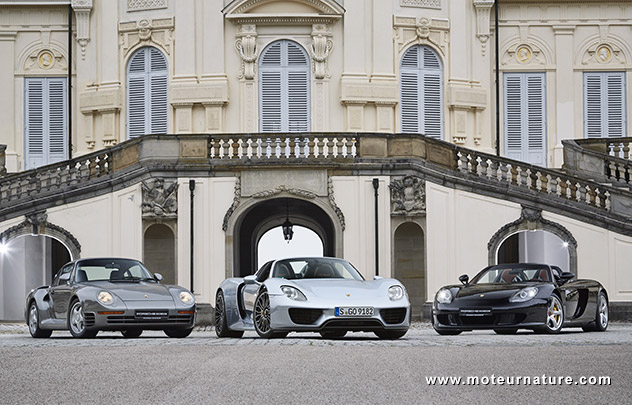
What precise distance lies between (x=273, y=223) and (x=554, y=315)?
23194 millimetres

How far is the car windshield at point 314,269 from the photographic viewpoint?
63.2 feet

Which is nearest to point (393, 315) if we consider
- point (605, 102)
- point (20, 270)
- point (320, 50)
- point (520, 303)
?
point (520, 303)

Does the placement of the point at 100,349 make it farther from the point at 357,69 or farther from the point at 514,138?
the point at 514,138

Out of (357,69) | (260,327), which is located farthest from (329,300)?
(357,69)

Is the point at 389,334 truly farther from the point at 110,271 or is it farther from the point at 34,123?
the point at 34,123

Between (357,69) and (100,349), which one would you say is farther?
(357,69)

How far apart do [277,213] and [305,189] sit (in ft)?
28.1

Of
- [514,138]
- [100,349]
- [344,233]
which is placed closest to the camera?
[100,349]

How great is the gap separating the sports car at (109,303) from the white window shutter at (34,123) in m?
Result: 18.4

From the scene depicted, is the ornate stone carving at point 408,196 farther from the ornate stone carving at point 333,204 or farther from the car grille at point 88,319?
the car grille at point 88,319

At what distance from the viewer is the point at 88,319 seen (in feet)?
63.3

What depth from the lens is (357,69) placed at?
36969 mm

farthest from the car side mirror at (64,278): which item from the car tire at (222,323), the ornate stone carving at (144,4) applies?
the ornate stone carving at (144,4)

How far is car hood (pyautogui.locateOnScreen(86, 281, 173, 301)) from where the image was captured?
19406 millimetres
